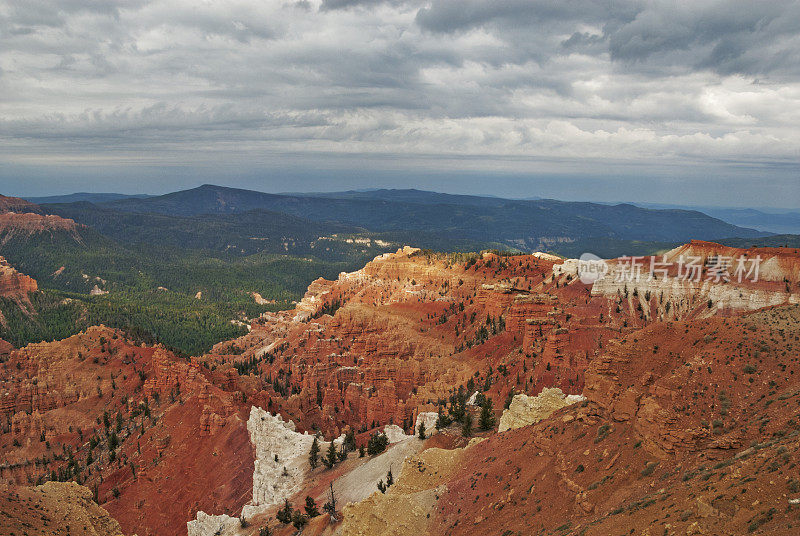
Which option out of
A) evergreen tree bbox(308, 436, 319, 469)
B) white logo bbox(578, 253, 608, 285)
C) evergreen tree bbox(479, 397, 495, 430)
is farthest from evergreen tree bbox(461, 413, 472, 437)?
white logo bbox(578, 253, 608, 285)

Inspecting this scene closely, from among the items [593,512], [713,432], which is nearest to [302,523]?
[593,512]

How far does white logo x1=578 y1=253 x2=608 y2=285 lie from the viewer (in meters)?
98.0

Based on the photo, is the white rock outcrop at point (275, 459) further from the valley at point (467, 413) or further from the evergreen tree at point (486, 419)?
the evergreen tree at point (486, 419)

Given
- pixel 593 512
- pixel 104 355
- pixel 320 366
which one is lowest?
pixel 320 366

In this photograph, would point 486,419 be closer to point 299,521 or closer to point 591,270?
point 299,521

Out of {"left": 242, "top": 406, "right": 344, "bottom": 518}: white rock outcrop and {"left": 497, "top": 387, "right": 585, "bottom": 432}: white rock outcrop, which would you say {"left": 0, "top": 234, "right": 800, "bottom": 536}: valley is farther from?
{"left": 242, "top": 406, "right": 344, "bottom": 518}: white rock outcrop

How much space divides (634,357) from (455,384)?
5216 cm

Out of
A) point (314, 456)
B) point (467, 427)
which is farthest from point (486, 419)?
point (314, 456)

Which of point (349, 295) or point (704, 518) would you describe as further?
point (349, 295)

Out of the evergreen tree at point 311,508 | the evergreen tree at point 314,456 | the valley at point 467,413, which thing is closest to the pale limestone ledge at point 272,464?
the valley at point 467,413

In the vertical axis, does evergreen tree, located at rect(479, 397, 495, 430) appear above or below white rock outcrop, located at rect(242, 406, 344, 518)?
above

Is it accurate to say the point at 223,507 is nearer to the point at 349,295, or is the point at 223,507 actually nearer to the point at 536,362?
the point at 536,362

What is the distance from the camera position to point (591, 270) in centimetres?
10012

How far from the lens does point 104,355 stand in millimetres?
88750
